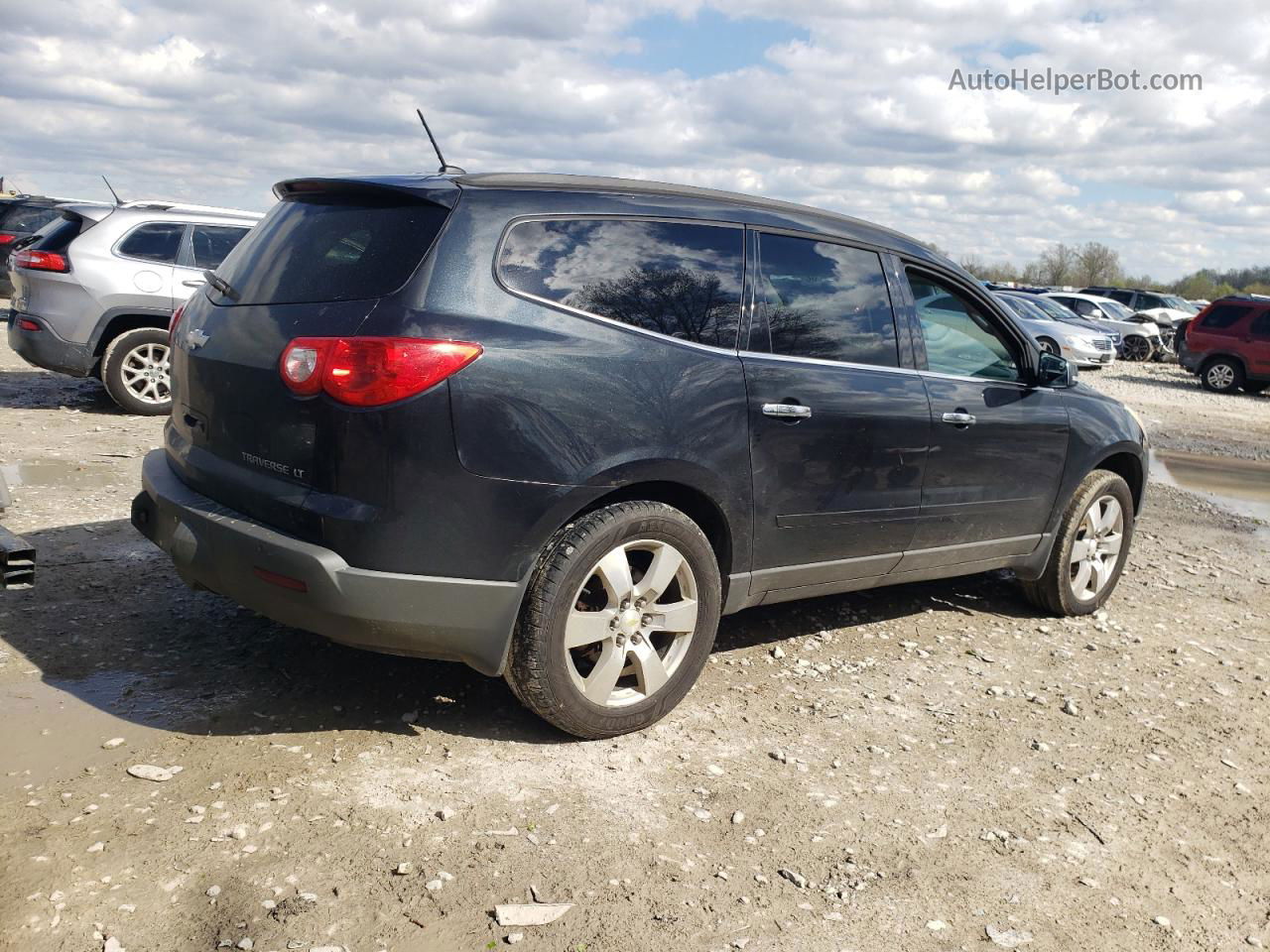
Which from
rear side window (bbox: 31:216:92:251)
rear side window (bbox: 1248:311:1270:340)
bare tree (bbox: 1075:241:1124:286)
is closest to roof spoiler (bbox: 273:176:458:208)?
rear side window (bbox: 31:216:92:251)

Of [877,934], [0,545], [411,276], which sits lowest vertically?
[877,934]

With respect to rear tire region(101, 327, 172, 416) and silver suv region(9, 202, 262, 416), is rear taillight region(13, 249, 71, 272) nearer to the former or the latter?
silver suv region(9, 202, 262, 416)

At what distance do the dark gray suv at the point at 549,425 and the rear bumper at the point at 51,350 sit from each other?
601cm

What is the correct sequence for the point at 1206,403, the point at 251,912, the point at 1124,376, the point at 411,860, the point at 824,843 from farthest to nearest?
the point at 1124,376 → the point at 1206,403 → the point at 824,843 → the point at 411,860 → the point at 251,912

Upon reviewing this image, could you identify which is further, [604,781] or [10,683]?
[10,683]

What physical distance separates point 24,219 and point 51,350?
1153 cm

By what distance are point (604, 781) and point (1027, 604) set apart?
335cm

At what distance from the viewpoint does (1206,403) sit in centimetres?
2069

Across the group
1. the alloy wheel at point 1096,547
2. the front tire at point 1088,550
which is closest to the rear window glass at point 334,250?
the front tire at point 1088,550

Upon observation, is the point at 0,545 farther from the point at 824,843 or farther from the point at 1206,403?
the point at 1206,403

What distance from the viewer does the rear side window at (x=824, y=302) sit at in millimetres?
4387

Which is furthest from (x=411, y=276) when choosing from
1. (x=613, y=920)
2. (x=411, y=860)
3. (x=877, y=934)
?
(x=877, y=934)

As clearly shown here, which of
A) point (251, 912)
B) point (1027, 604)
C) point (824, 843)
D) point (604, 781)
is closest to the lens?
point (251, 912)

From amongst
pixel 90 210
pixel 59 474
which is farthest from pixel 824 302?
pixel 90 210
